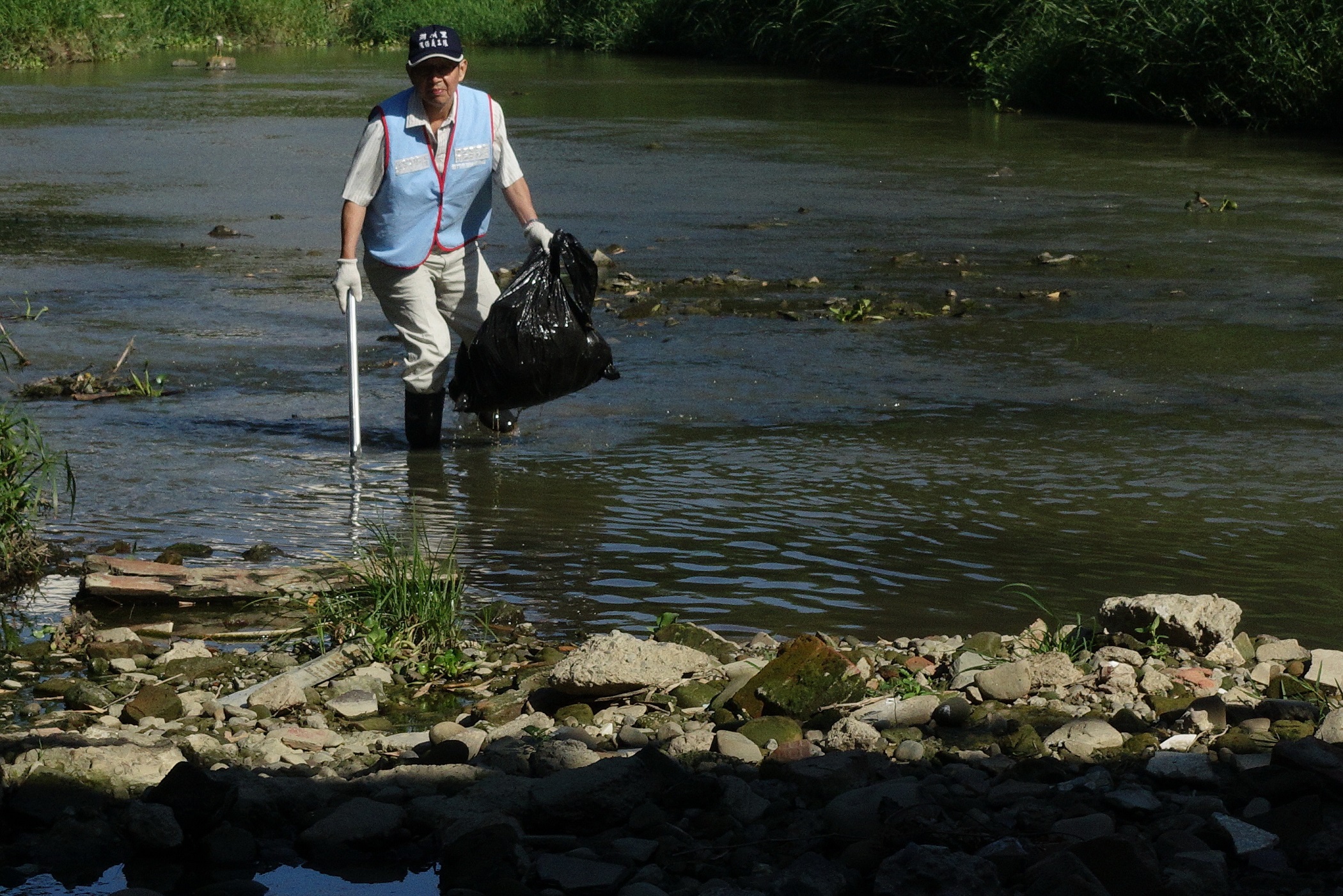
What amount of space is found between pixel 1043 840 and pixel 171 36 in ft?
139

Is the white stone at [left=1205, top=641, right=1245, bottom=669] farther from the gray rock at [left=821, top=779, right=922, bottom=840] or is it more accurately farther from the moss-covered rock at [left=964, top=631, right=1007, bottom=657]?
the gray rock at [left=821, top=779, right=922, bottom=840]

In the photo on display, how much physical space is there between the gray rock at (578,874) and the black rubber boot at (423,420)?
417 cm

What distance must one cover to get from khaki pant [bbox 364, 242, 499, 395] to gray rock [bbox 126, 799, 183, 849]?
154 inches

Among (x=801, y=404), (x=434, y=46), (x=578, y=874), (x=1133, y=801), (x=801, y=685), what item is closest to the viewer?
(x=578, y=874)

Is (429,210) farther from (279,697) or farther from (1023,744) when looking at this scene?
(1023,744)

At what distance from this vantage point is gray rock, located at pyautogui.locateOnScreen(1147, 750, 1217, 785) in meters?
3.93

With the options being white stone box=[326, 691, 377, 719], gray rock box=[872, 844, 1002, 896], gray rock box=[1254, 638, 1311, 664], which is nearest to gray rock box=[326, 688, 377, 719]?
white stone box=[326, 691, 377, 719]

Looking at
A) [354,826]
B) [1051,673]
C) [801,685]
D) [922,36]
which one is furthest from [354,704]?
[922,36]

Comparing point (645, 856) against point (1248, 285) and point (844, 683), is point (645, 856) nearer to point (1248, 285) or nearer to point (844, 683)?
point (844, 683)

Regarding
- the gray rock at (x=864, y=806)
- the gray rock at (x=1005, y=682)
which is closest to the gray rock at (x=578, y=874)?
A: the gray rock at (x=864, y=806)

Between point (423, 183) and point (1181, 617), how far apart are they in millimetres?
3706

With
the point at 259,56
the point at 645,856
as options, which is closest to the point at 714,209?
the point at 645,856

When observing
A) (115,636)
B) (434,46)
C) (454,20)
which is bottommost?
(115,636)

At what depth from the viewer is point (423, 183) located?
7.06 meters
